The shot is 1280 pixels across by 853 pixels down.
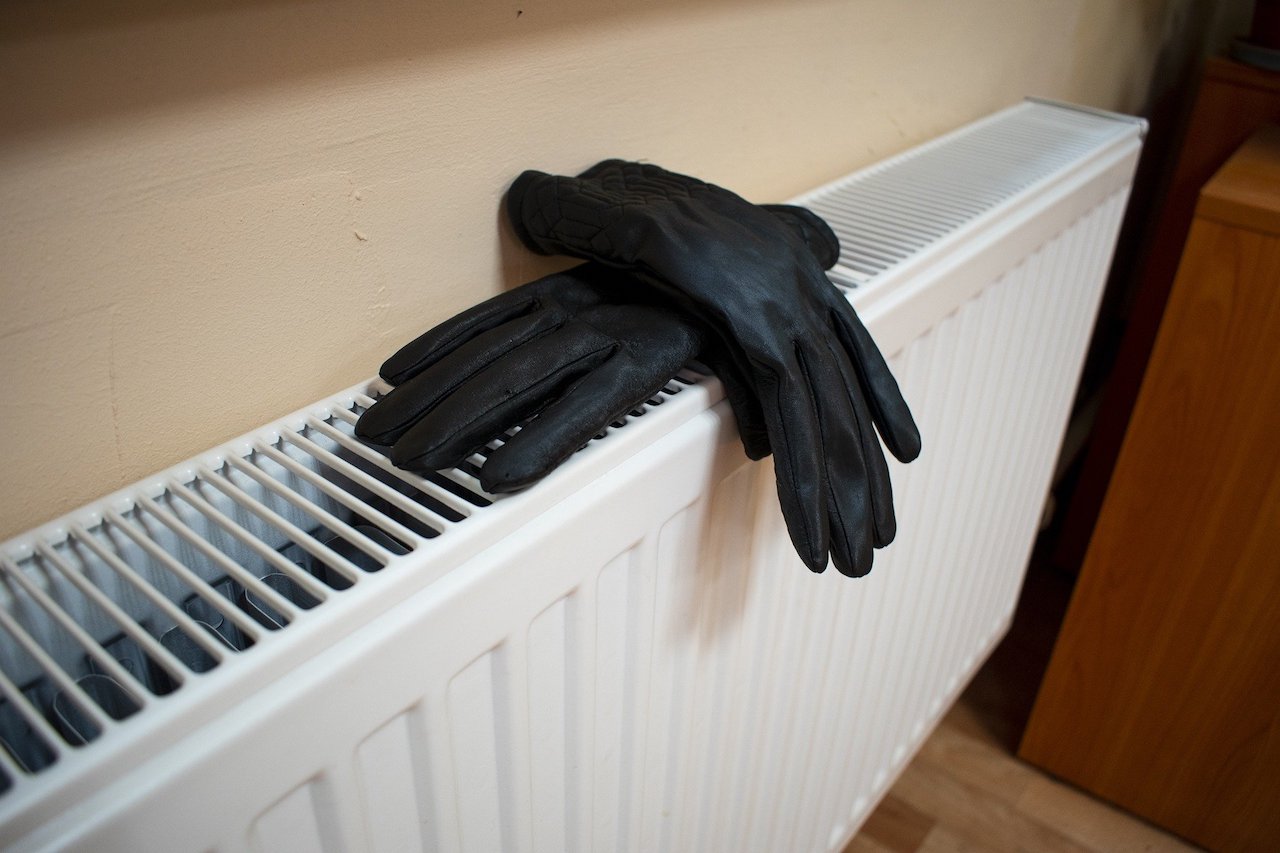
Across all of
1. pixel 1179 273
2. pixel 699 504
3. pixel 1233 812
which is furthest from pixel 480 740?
pixel 1233 812

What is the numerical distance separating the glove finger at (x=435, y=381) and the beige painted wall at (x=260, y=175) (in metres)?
0.07

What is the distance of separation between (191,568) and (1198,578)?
3.61ft

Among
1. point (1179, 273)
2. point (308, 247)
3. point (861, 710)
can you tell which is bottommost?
point (861, 710)

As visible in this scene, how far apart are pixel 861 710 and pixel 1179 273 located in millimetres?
550

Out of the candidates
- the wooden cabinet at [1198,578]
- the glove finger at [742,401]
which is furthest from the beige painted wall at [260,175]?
the wooden cabinet at [1198,578]

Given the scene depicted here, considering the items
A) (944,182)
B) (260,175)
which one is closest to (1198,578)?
(944,182)

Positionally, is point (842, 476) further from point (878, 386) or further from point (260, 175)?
point (260, 175)

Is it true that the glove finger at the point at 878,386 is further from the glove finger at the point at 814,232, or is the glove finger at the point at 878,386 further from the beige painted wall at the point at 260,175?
the beige painted wall at the point at 260,175

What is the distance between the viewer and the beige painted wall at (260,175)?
1.32 feet

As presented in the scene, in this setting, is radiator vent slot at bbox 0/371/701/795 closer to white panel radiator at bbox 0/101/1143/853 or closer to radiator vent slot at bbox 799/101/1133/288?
white panel radiator at bbox 0/101/1143/853

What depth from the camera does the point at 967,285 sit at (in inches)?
29.4

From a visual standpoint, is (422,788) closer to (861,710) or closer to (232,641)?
(232,641)

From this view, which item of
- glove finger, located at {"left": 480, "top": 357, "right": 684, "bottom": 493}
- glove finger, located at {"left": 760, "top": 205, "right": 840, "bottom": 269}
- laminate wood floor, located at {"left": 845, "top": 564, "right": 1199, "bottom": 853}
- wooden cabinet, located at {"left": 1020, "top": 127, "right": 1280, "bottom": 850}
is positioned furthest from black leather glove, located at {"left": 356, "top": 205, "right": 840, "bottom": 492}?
laminate wood floor, located at {"left": 845, "top": 564, "right": 1199, "bottom": 853}

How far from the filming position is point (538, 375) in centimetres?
47
